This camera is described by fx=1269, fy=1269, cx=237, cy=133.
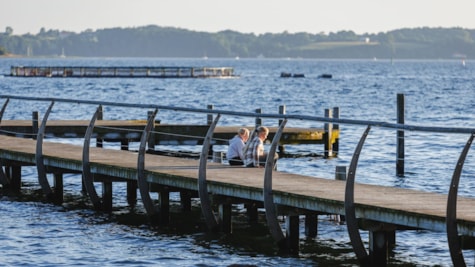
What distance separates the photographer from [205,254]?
21.6 meters

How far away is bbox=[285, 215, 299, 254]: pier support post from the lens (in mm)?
21062

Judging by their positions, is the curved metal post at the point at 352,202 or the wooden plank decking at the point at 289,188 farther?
the curved metal post at the point at 352,202

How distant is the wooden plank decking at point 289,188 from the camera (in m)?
18.4

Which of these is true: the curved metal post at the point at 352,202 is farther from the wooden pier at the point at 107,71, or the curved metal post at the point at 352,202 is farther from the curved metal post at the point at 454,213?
the wooden pier at the point at 107,71

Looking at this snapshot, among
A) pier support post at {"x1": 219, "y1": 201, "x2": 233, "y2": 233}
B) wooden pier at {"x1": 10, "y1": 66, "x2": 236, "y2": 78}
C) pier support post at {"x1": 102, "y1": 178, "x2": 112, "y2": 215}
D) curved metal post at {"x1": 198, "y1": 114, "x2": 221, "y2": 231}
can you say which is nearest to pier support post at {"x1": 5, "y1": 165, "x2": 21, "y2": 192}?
pier support post at {"x1": 102, "y1": 178, "x2": 112, "y2": 215}

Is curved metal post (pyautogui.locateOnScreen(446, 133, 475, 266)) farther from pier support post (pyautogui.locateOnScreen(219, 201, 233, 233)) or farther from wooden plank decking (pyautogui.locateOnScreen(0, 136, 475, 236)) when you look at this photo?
pier support post (pyautogui.locateOnScreen(219, 201, 233, 233))

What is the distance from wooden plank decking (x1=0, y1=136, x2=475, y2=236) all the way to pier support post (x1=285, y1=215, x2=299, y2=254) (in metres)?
0.34

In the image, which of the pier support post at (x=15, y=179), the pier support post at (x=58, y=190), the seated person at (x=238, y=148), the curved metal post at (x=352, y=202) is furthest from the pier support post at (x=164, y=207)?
the pier support post at (x=15, y=179)

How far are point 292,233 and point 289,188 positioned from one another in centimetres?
75

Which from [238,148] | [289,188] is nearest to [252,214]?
[238,148]

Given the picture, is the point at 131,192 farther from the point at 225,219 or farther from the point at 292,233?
the point at 292,233

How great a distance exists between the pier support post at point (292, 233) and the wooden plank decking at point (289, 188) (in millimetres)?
345

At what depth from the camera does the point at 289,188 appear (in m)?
21.3

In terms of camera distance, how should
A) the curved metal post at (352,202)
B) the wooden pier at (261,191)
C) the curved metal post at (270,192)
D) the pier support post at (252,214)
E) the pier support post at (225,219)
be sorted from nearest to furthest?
1. the wooden pier at (261,191)
2. the curved metal post at (352,202)
3. the curved metal post at (270,192)
4. the pier support post at (225,219)
5. the pier support post at (252,214)
